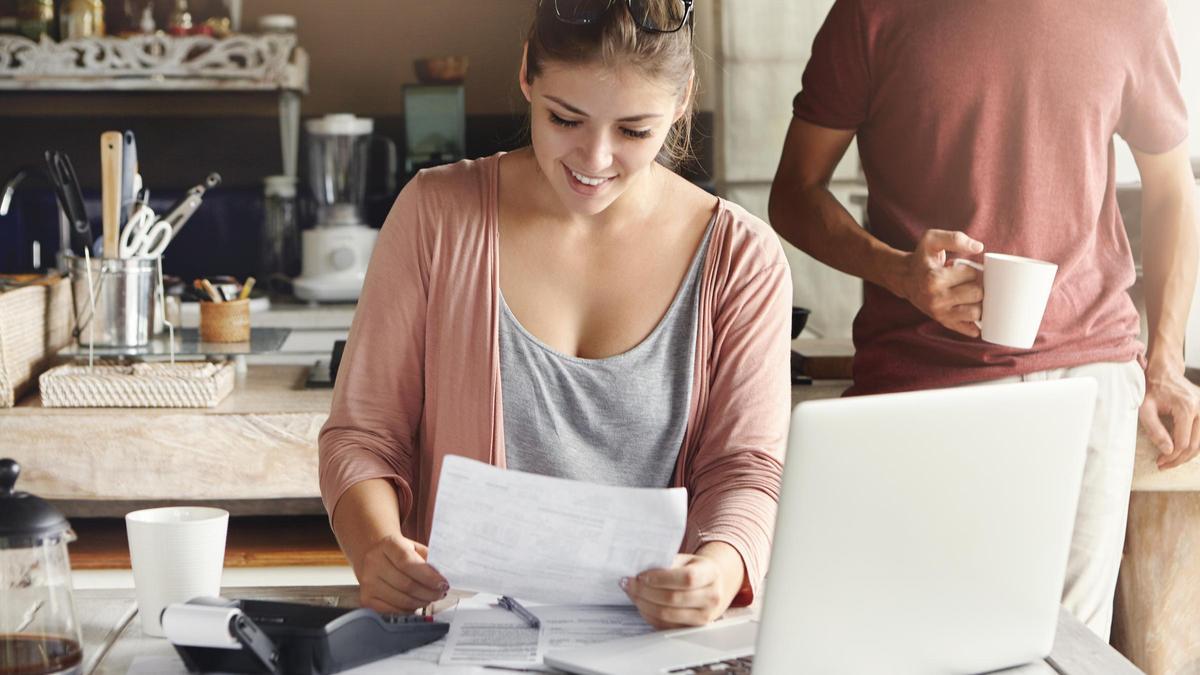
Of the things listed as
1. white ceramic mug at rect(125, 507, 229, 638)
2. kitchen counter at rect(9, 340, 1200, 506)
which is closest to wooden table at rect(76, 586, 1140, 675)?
white ceramic mug at rect(125, 507, 229, 638)

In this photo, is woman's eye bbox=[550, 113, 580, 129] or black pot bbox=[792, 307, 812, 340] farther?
black pot bbox=[792, 307, 812, 340]

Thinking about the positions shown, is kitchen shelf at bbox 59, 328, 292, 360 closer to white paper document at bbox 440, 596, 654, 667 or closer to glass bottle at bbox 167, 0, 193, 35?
glass bottle at bbox 167, 0, 193, 35

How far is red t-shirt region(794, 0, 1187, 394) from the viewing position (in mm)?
1736

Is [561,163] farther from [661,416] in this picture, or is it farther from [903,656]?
[903,656]

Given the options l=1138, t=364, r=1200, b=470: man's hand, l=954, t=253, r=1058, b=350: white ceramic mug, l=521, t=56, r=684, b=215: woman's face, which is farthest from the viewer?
l=1138, t=364, r=1200, b=470: man's hand

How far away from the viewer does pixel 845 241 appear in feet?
5.93

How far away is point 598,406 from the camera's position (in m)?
1.41

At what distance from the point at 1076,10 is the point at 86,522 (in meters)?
1.86

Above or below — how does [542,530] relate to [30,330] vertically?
above

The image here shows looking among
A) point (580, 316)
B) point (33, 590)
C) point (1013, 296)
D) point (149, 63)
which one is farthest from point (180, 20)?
point (33, 590)

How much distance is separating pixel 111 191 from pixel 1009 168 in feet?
5.11

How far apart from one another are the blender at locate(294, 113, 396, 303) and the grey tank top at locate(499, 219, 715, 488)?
1629 mm

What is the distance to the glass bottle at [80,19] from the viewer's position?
3096 millimetres

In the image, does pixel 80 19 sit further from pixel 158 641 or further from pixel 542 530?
pixel 542 530
